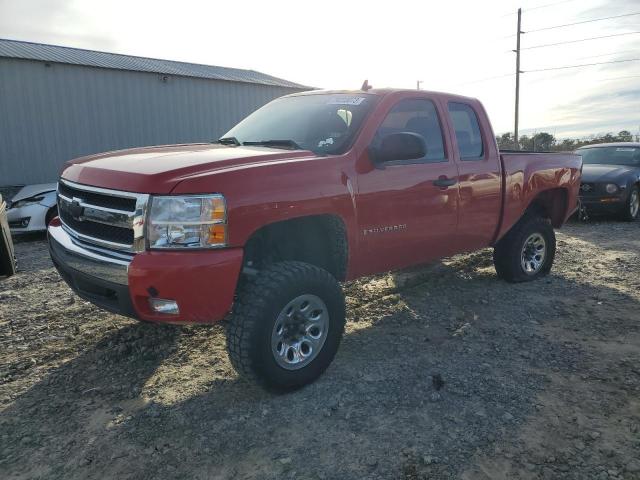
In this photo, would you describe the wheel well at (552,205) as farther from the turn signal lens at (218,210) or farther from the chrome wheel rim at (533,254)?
the turn signal lens at (218,210)

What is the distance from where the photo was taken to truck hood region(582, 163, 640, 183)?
9850 mm

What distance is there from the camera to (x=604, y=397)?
126 inches

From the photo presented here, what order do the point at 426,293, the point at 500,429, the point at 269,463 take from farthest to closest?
the point at 426,293
the point at 500,429
the point at 269,463

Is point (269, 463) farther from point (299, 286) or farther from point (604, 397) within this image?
point (604, 397)

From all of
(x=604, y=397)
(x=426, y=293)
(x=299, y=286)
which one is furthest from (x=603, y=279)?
(x=299, y=286)

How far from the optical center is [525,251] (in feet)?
18.7

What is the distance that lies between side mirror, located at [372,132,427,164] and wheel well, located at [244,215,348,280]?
592mm

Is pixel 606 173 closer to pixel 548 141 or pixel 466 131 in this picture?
pixel 466 131

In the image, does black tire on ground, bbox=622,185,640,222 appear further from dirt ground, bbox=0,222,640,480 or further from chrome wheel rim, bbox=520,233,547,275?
dirt ground, bbox=0,222,640,480

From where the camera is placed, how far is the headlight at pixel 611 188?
382 inches

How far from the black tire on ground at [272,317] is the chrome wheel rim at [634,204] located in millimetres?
8936

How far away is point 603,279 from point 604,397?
3.04 metres

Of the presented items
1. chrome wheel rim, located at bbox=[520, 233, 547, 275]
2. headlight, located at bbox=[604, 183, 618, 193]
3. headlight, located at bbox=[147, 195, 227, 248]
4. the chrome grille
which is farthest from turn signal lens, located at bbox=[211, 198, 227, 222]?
headlight, located at bbox=[604, 183, 618, 193]

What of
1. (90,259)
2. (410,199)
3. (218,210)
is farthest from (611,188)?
(90,259)
